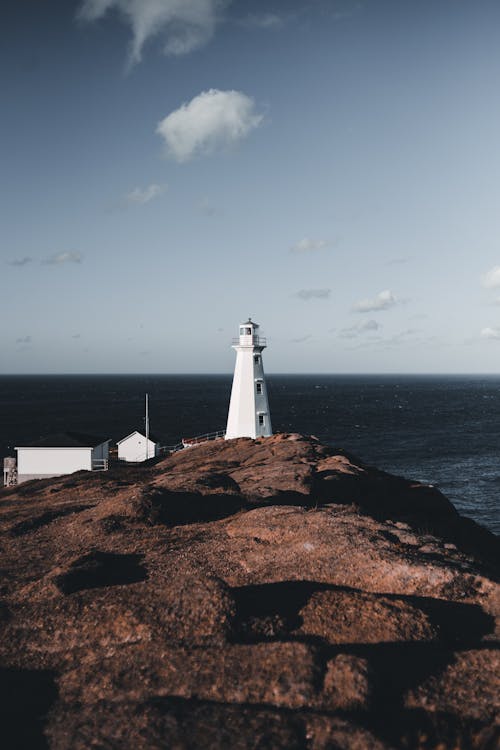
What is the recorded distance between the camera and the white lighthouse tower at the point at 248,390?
44469 mm

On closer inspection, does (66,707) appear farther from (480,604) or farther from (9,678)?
(480,604)

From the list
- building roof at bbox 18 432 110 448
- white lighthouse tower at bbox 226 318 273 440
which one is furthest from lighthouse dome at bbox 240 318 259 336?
building roof at bbox 18 432 110 448

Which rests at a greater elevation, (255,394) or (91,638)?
(255,394)

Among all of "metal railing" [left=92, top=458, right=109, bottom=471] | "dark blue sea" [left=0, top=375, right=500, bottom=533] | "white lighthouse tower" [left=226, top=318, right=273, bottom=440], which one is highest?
"white lighthouse tower" [left=226, top=318, right=273, bottom=440]

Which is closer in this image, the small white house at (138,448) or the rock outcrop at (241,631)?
the rock outcrop at (241,631)

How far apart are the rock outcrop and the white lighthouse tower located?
25520 millimetres

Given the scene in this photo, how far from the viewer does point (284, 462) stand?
26.7 meters

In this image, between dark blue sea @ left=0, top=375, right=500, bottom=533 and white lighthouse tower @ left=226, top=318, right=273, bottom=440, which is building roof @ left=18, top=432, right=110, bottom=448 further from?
dark blue sea @ left=0, top=375, right=500, bottom=533

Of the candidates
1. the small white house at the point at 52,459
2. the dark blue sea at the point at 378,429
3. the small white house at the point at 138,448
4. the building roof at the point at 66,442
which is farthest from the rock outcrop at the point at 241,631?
the dark blue sea at the point at 378,429

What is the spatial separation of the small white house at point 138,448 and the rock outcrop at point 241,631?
2913 centimetres

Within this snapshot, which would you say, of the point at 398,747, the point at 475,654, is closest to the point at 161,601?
the point at 398,747

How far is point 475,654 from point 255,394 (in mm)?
35231

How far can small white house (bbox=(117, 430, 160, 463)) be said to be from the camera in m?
48.0

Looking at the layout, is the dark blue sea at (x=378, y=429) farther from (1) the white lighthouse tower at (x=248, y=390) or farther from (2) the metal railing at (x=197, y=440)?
(1) the white lighthouse tower at (x=248, y=390)
